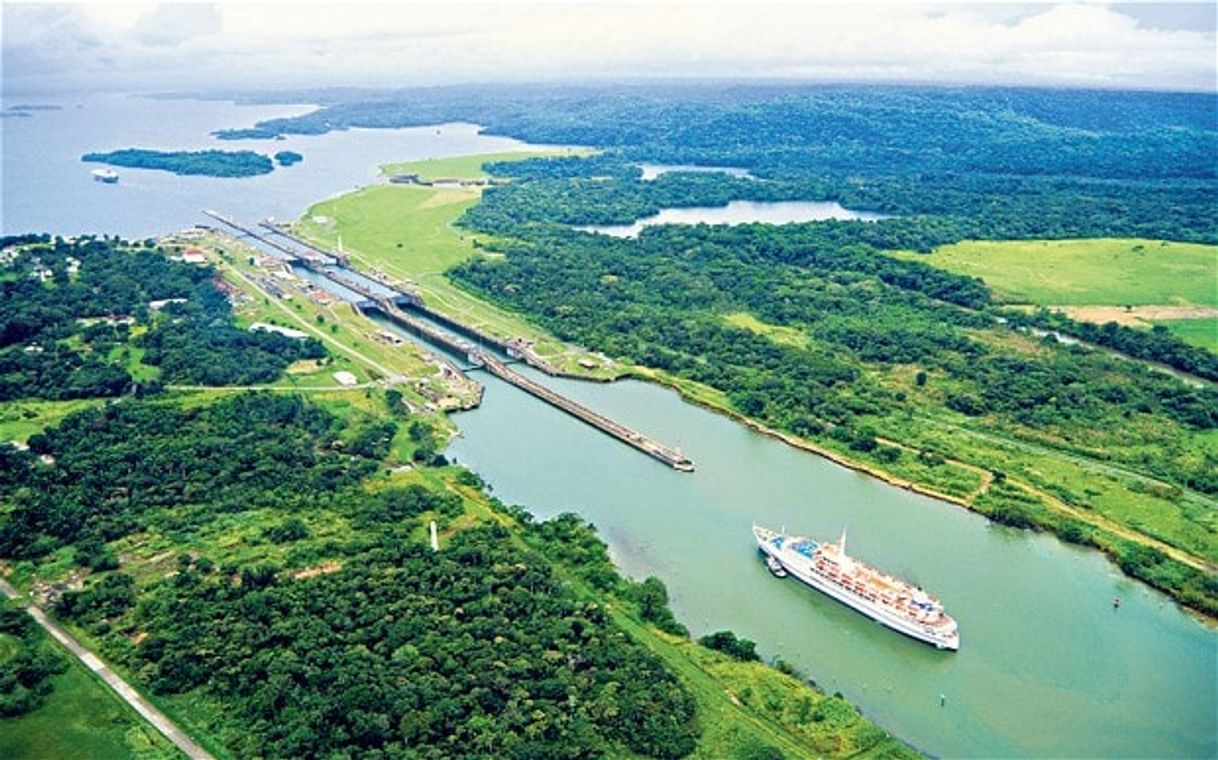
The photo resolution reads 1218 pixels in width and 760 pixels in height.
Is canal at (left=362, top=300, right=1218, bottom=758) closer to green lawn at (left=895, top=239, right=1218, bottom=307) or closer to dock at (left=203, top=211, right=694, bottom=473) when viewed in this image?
dock at (left=203, top=211, right=694, bottom=473)

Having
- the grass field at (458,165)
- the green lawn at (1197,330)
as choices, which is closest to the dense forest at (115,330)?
the green lawn at (1197,330)

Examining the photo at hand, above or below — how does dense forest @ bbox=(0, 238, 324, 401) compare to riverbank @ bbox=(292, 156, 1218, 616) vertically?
above

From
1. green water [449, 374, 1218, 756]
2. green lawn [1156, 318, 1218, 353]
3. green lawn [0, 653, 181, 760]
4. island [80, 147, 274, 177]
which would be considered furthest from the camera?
island [80, 147, 274, 177]

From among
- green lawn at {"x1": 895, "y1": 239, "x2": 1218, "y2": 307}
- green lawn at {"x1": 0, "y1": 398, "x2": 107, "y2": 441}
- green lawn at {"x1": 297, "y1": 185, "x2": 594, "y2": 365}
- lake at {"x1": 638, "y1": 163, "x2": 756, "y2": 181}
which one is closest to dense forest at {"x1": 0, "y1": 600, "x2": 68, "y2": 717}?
green lawn at {"x1": 0, "y1": 398, "x2": 107, "y2": 441}

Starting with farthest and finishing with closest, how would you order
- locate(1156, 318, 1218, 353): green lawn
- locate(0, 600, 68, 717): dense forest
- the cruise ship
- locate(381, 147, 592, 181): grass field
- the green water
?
locate(381, 147, 592, 181): grass field < locate(1156, 318, 1218, 353): green lawn < the cruise ship < the green water < locate(0, 600, 68, 717): dense forest

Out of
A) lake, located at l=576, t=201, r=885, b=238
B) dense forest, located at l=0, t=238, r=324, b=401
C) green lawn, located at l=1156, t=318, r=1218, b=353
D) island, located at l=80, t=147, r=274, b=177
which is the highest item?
island, located at l=80, t=147, r=274, b=177

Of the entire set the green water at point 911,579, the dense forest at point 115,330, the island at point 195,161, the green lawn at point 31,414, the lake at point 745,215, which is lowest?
the green water at point 911,579

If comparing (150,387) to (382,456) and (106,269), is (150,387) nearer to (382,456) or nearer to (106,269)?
(382,456)

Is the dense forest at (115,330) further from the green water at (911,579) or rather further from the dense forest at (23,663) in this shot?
the dense forest at (23,663)
